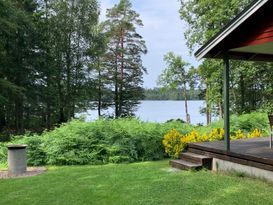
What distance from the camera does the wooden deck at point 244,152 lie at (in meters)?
6.08

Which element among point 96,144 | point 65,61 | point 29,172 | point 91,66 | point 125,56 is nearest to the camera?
point 29,172

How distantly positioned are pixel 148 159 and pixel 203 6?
14497 millimetres

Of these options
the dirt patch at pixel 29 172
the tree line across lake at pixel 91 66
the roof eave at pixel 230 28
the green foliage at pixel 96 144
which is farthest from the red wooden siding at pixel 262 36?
the tree line across lake at pixel 91 66

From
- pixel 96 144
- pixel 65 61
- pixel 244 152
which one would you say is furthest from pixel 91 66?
pixel 244 152

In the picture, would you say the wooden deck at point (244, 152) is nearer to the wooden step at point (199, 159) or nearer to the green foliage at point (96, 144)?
the wooden step at point (199, 159)

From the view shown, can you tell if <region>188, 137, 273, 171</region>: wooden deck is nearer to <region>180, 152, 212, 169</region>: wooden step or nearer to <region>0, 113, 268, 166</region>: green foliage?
<region>180, 152, 212, 169</region>: wooden step

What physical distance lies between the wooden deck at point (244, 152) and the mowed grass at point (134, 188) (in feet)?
1.16

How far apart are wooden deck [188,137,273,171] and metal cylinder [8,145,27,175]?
3.92 metres

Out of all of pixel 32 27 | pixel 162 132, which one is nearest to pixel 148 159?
pixel 162 132

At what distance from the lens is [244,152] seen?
22.5ft

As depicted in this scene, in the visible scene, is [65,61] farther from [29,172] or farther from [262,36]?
[262,36]

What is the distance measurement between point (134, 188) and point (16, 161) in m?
3.16

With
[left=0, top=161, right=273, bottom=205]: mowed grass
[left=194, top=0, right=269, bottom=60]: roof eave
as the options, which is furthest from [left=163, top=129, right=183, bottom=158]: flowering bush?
[left=194, top=0, right=269, bottom=60]: roof eave

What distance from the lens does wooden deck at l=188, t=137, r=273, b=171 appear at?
608 centimetres
